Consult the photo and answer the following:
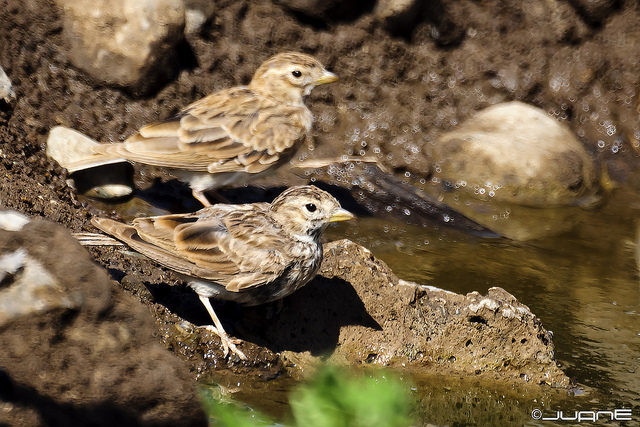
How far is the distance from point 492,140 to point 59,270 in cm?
723

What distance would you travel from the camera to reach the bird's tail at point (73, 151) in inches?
249

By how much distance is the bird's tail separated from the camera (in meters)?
6.33

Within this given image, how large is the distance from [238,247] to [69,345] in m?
2.36

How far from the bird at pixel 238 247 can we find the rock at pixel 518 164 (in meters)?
4.08

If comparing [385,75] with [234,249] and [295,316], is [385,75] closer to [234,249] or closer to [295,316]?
[295,316]

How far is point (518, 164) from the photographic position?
875 cm

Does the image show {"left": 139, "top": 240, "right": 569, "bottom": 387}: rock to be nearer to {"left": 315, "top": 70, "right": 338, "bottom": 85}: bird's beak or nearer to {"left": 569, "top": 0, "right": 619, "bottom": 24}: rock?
{"left": 315, "top": 70, "right": 338, "bottom": 85}: bird's beak

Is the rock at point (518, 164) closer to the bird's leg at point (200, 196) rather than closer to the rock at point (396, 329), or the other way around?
the bird's leg at point (200, 196)

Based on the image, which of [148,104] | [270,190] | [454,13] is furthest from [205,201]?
[454,13]

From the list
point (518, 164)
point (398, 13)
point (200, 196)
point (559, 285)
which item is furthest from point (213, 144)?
point (398, 13)
